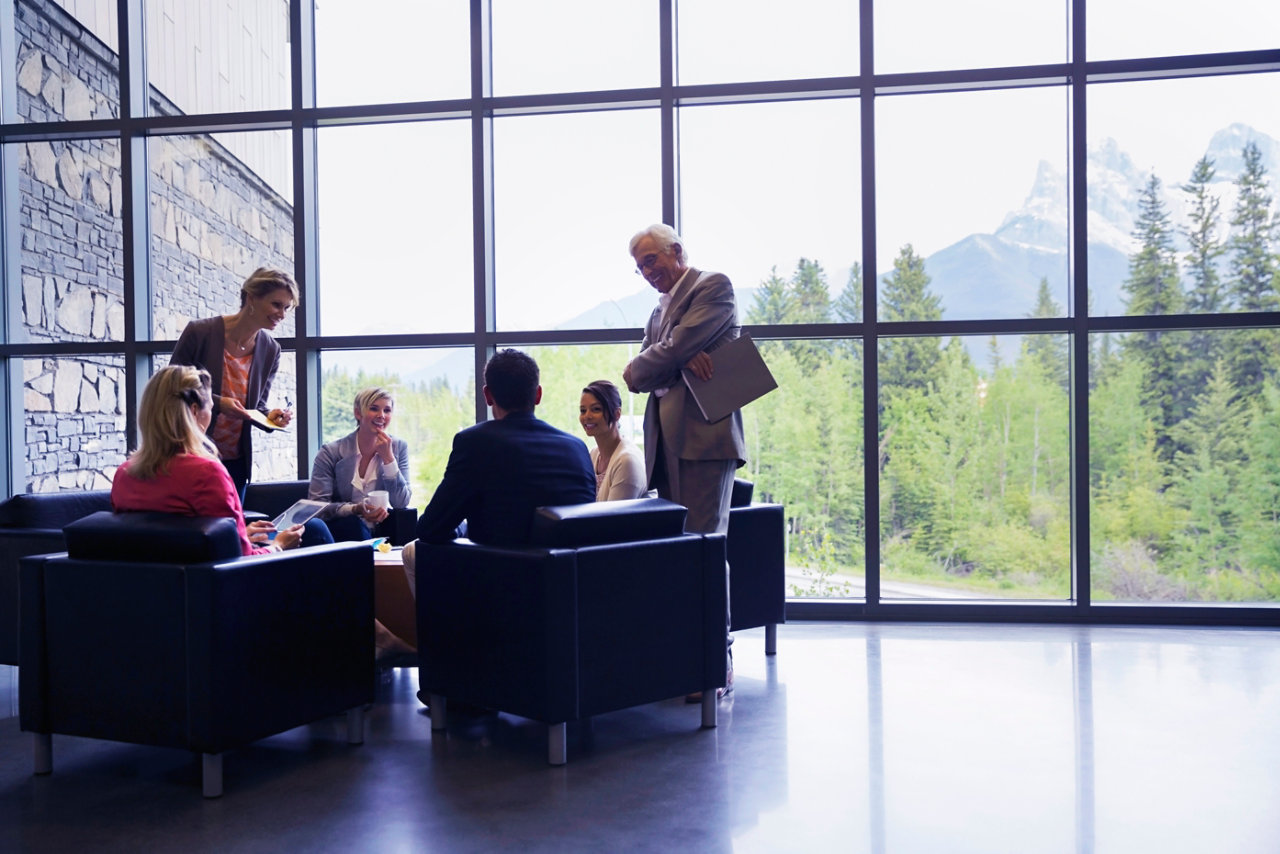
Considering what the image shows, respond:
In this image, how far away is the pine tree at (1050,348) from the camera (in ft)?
15.9

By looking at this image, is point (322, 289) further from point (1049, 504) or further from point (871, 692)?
point (1049, 504)

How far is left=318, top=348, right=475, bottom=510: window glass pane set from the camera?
5.37 meters

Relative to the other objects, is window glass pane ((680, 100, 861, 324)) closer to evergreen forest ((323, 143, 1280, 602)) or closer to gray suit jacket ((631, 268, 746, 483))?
evergreen forest ((323, 143, 1280, 602))

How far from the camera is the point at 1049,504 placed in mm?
4852

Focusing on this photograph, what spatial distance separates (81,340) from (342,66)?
2.19 metres

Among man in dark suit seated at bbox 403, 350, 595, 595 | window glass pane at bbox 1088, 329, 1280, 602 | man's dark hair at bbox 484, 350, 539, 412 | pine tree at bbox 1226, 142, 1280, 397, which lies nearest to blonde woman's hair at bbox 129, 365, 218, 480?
man in dark suit seated at bbox 403, 350, 595, 595

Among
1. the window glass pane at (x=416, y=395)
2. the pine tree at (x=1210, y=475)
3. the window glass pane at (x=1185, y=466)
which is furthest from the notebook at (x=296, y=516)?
the pine tree at (x=1210, y=475)

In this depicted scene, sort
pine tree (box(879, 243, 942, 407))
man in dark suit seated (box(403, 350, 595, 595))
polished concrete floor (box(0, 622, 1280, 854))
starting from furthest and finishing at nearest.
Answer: pine tree (box(879, 243, 942, 407)) < man in dark suit seated (box(403, 350, 595, 595)) < polished concrete floor (box(0, 622, 1280, 854))

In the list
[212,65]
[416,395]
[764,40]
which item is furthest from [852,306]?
[212,65]

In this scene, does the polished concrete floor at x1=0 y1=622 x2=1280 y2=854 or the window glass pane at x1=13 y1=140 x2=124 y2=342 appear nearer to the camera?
the polished concrete floor at x1=0 y1=622 x2=1280 y2=854

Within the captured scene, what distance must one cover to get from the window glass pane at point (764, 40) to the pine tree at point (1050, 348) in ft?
5.04

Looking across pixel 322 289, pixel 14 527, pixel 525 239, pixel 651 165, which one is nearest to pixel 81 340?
pixel 322 289

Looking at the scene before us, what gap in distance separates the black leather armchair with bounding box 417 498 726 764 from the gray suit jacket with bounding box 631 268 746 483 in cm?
39

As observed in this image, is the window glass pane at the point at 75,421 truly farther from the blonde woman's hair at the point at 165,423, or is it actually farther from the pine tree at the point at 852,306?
the pine tree at the point at 852,306
